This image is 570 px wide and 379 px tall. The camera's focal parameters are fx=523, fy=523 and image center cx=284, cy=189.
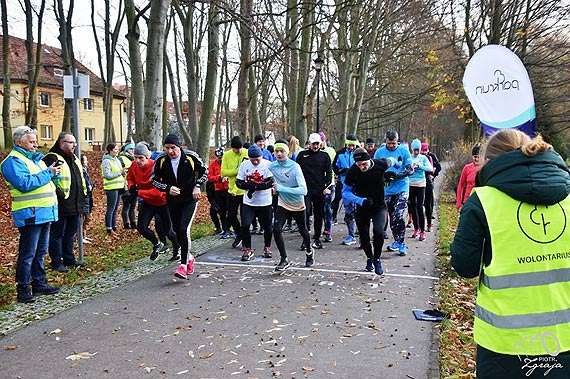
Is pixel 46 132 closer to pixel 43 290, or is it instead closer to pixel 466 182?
pixel 43 290

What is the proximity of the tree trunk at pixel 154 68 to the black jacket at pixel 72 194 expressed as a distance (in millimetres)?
3900

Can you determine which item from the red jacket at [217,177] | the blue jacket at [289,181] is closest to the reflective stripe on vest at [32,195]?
the blue jacket at [289,181]

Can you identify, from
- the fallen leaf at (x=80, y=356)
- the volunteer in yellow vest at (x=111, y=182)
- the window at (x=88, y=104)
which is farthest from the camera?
the window at (x=88, y=104)

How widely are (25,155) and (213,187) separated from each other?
535cm

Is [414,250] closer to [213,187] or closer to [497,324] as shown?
[213,187]

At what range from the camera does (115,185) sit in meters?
11.9

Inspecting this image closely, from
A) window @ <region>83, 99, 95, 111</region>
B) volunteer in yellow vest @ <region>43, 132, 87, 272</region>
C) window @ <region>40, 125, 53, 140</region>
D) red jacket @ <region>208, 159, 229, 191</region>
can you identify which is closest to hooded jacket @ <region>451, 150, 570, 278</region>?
volunteer in yellow vest @ <region>43, 132, 87, 272</region>

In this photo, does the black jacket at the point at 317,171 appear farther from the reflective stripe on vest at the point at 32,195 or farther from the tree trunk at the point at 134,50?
the tree trunk at the point at 134,50

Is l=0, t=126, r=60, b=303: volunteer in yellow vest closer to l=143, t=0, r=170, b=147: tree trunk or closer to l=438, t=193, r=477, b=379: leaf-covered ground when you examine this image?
l=438, t=193, r=477, b=379: leaf-covered ground

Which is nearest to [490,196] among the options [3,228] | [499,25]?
[3,228]

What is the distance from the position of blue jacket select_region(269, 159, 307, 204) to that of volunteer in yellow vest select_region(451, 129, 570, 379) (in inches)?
232

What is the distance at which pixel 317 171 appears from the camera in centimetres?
1033

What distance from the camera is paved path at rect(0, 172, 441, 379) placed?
462 cm
